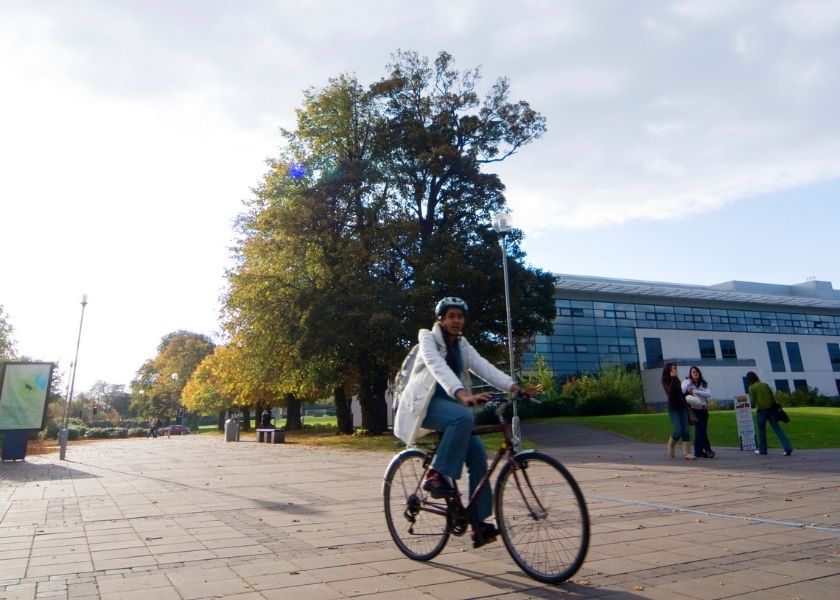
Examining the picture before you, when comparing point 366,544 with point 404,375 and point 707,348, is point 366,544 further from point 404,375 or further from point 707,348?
point 707,348

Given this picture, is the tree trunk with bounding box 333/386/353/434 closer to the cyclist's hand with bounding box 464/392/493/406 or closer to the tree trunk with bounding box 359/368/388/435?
the tree trunk with bounding box 359/368/388/435

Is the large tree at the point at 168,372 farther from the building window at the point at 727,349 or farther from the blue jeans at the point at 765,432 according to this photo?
the blue jeans at the point at 765,432

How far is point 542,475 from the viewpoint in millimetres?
4051

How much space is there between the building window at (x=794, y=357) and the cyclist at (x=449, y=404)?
74307mm

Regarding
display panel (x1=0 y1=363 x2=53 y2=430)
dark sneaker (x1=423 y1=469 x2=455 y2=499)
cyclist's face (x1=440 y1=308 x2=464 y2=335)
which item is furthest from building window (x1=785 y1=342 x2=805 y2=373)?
dark sneaker (x1=423 y1=469 x2=455 y2=499)

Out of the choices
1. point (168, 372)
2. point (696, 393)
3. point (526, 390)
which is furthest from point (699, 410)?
point (168, 372)

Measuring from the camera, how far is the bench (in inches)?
1107

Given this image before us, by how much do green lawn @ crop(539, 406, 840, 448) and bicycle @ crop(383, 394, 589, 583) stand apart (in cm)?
1447

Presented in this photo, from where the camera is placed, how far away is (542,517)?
4.03 meters

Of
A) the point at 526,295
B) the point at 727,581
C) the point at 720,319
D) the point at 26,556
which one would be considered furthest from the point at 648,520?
the point at 720,319

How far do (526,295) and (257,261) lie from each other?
12724mm

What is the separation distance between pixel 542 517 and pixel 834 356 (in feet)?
269

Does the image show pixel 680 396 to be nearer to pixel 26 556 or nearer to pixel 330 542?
pixel 330 542

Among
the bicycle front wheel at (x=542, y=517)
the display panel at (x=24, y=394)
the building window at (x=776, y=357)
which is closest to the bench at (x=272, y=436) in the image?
the display panel at (x=24, y=394)
